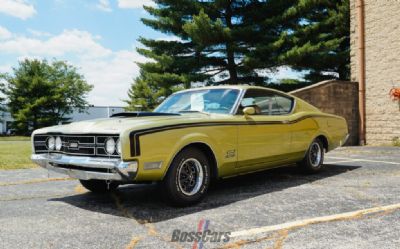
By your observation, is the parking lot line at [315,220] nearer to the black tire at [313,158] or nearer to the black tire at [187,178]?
the black tire at [187,178]

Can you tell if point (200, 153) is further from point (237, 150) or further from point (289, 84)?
point (289, 84)

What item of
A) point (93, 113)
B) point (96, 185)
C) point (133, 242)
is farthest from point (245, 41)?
point (93, 113)

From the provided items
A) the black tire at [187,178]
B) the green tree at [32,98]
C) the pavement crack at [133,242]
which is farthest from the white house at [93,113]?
the pavement crack at [133,242]

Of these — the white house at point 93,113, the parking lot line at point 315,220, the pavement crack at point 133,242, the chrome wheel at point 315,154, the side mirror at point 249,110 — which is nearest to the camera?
the pavement crack at point 133,242

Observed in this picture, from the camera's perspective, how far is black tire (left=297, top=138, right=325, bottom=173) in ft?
20.9

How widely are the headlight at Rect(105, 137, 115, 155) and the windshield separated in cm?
151

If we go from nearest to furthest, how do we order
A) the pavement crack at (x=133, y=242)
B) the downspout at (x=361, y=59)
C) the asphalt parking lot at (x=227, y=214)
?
the pavement crack at (x=133, y=242)
the asphalt parking lot at (x=227, y=214)
the downspout at (x=361, y=59)

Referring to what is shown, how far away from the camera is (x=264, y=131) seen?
5352 millimetres

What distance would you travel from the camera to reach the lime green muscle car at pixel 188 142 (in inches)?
156

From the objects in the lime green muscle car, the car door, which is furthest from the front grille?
the car door

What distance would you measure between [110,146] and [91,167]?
1.12 ft

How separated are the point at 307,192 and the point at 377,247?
6.82 ft

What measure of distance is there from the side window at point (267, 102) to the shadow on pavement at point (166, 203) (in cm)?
105

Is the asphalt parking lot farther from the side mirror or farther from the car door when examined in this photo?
the side mirror
